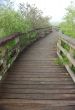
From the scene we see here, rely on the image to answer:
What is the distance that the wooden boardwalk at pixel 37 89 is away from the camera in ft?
15.6

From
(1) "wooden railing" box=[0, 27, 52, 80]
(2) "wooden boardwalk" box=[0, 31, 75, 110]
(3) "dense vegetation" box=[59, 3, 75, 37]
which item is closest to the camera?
(2) "wooden boardwalk" box=[0, 31, 75, 110]

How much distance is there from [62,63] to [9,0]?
5648 millimetres

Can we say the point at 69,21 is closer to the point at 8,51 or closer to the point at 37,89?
the point at 8,51

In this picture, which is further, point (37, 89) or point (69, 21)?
point (69, 21)

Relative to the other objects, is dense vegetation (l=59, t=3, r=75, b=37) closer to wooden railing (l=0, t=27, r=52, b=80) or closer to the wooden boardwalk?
wooden railing (l=0, t=27, r=52, b=80)

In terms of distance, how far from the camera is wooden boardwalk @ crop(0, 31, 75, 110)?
15.6 ft

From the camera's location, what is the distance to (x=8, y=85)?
234 inches

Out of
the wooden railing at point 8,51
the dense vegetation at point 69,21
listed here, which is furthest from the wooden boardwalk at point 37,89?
the dense vegetation at point 69,21

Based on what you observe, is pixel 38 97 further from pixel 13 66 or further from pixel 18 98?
pixel 13 66

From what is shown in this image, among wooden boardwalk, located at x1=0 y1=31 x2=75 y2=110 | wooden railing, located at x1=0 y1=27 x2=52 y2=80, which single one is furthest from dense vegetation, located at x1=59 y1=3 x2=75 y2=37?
wooden boardwalk, located at x1=0 y1=31 x2=75 y2=110

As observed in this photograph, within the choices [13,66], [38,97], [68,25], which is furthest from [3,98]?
[68,25]

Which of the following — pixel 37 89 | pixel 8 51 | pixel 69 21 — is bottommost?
pixel 37 89

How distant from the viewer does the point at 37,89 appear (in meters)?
5.68

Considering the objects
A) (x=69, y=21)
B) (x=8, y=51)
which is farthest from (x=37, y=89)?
(x=69, y=21)
